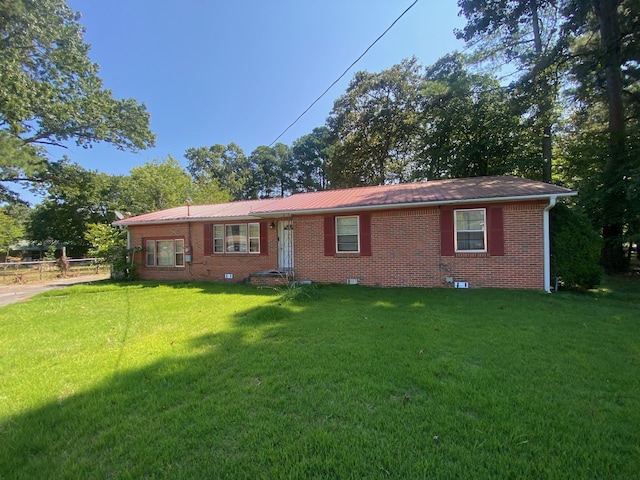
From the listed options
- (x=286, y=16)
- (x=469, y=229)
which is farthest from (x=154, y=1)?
(x=469, y=229)

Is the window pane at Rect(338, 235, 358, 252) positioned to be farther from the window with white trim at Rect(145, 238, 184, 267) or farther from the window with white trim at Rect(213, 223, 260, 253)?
the window with white trim at Rect(145, 238, 184, 267)

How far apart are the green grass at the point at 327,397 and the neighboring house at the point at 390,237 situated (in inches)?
117

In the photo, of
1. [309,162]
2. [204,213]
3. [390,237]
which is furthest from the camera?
[309,162]

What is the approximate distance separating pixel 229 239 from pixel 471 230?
8.71 m

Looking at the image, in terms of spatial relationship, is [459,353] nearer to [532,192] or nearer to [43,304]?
[532,192]

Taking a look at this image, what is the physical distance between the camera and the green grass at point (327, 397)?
84.7 inches

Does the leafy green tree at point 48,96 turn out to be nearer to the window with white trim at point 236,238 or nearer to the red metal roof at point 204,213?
the red metal roof at point 204,213

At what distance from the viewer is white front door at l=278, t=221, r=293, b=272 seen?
11.7m

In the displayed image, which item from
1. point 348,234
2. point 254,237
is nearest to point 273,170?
point 254,237

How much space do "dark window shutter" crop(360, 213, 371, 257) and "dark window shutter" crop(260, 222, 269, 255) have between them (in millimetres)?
3706

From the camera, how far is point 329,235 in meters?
10.7

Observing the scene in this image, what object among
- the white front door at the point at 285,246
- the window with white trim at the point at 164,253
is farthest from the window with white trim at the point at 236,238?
the window with white trim at the point at 164,253

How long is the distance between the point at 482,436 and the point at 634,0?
1698cm

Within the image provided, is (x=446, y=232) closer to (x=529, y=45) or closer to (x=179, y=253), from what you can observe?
(x=179, y=253)
